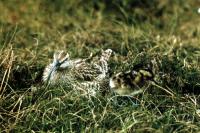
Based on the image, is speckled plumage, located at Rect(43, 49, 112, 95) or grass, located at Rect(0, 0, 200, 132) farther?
speckled plumage, located at Rect(43, 49, 112, 95)

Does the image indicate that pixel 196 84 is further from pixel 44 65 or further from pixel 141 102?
pixel 44 65

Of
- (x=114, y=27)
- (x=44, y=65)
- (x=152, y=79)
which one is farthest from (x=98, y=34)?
(x=152, y=79)

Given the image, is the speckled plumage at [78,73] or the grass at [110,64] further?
the speckled plumage at [78,73]

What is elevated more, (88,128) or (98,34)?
(98,34)

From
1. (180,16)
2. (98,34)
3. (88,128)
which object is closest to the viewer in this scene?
(88,128)

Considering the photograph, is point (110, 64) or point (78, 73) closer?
point (78, 73)

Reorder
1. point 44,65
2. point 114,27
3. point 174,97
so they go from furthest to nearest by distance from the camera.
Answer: point 114,27
point 44,65
point 174,97

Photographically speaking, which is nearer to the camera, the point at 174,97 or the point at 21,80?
the point at 174,97

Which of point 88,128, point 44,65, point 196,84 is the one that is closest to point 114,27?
point 44,65
